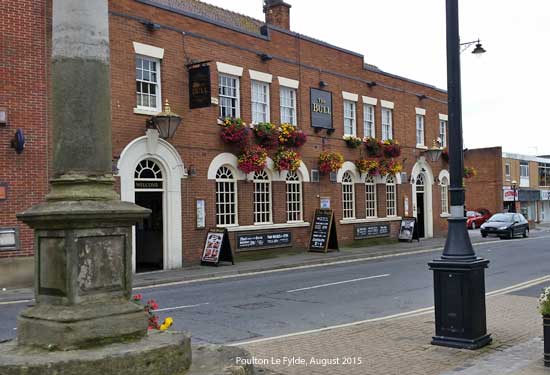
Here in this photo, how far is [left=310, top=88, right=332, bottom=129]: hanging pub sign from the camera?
976 inches

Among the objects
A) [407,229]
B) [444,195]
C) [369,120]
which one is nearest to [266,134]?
[369,120]

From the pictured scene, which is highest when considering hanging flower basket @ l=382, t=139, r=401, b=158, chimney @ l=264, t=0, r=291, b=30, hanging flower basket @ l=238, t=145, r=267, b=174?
chimney @ l=264, t=0, r=291, b=30

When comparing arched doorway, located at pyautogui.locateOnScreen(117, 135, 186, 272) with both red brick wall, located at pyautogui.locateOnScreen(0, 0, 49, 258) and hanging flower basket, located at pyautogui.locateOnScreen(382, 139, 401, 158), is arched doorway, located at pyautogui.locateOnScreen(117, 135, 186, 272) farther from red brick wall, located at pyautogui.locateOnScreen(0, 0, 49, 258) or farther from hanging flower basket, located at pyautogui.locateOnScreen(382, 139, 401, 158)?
hanging flower basket, located at pyautogui.locateOnScreen(382, 139, 401, 158)

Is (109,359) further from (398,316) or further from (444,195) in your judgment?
(444,195)

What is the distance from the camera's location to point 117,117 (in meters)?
17.5

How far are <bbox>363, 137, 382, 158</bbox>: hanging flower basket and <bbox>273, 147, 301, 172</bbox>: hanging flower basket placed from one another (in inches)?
223

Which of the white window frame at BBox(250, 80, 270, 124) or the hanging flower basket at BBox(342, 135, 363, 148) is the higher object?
the white window frame at BBox(250, 80, 270, 124)

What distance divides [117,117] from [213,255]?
518cm

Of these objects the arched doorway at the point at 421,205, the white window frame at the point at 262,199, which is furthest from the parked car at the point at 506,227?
the white window frame at the point at 262,199

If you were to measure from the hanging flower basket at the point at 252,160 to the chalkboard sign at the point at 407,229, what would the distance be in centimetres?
1035

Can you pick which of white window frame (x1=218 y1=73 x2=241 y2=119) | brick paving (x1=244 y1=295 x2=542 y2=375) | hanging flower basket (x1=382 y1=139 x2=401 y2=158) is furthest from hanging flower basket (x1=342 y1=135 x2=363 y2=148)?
brick paving (x1=244 y1=295 x2=542 y2=375)

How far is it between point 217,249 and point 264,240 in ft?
10.5

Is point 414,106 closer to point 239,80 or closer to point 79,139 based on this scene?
point 239,80

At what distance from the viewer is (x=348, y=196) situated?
27.0 metres
